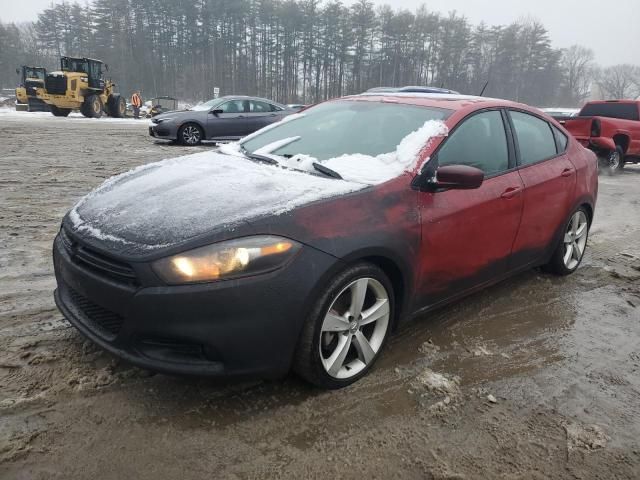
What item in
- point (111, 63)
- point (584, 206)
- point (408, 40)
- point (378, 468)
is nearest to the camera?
point (378, 468)

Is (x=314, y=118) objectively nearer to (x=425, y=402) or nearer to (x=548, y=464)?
(x=425, y=402)

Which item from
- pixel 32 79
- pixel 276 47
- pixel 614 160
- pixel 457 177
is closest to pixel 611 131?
pixel 614 160

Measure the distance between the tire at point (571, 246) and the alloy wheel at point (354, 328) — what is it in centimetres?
228

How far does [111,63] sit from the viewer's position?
65000 mm

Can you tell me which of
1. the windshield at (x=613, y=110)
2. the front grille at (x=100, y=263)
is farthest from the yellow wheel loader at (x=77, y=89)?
the front grille at (x=100, y=263)

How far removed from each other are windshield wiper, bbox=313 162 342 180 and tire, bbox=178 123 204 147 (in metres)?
10.9

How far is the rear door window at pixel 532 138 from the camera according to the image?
363cm

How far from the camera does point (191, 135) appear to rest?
13.0 meters

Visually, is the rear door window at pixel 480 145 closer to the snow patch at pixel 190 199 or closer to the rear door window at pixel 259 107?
the snow patch at pixel 190 199

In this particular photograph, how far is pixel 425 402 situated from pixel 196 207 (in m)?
1.51

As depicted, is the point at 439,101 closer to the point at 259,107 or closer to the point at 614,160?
the point at 614,160

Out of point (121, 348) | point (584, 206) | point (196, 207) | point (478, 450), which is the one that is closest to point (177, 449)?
point (121, 348)

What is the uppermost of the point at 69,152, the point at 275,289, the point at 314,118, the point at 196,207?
the point at 314,118

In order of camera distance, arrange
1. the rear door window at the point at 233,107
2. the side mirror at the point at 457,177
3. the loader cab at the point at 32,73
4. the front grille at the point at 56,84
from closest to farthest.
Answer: the side mirror at the point at 457,177, the rear door window at the point at 233,107, the front grille at the point at 56,84, the loader cab at the point at 32,73
